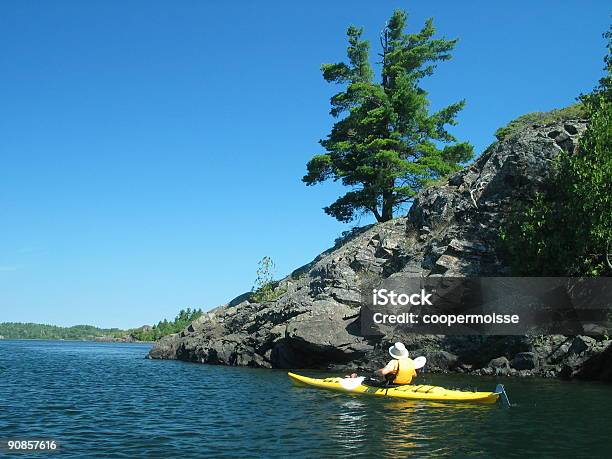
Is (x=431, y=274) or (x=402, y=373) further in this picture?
(x=431, y=274)

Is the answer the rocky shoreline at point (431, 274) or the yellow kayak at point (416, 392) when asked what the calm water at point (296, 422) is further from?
the rocky shoreline at point (431, 274)

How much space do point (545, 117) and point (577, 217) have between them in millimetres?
17897

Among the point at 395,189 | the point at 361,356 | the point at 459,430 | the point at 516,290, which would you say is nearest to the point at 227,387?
the point at 361,356

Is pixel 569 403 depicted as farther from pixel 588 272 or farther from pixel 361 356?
pixel 361 356

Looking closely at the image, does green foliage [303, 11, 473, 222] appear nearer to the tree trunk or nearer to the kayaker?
the tree trunk

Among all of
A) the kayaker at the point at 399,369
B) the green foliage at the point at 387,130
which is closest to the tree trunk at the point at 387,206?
the green foliage at the point at 387,130

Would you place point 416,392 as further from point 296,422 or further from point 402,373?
point 296,422

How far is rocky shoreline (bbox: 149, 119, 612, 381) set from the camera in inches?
1171

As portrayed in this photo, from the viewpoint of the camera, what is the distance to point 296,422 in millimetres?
16031

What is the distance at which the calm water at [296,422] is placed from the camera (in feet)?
41.7

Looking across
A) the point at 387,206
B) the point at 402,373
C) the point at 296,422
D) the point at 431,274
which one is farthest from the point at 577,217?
the point at 387,206

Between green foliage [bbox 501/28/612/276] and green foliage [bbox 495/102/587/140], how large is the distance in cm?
496

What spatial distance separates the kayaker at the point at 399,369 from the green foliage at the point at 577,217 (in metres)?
11.5

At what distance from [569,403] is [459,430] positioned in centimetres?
653
